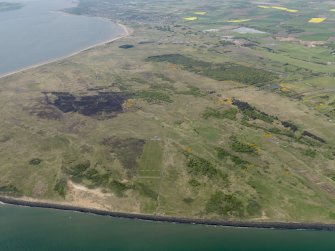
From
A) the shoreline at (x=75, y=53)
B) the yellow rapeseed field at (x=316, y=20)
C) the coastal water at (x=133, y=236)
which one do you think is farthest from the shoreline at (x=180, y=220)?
the yellow rapeseed field at (x=316, y=20)

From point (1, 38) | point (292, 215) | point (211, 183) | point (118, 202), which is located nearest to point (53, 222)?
point (118, 202)

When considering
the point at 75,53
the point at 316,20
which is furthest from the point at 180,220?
the point at 316,20

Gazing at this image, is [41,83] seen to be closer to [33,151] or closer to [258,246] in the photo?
[33,151]

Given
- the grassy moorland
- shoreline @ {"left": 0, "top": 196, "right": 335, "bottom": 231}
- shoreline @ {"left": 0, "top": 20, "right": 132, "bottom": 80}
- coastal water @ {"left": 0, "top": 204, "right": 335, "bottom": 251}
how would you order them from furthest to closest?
shoreline @ {"left": 0, "top": 20, "right": 132, "bottom": 80}, the grassy moorland, shoreline @ {"left": 0, "top": 196, "right": 335, "bottom": 231}, coastal water @ {"left": 0, "top": 204, "right": 335, "bottom": 251}

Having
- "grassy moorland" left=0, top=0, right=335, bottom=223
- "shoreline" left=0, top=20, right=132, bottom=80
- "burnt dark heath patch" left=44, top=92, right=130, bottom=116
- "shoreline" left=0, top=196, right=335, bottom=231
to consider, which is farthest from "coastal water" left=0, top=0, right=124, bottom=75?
"shoreline" left=0, top=196, right=335, bottom=231

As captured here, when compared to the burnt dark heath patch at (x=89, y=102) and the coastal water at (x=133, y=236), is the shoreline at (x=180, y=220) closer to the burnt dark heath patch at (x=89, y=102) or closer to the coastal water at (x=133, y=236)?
the coastal water at (x=133, y=236)

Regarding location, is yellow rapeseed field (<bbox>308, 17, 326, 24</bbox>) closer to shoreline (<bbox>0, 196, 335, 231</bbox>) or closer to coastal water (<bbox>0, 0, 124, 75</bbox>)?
coastal water (<bbox>0, 0, 124, 75</bbox>)
